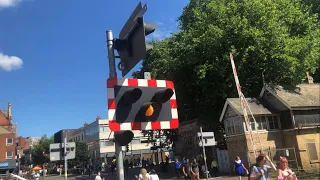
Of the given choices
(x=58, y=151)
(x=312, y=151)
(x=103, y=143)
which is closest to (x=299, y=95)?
(x=312, y=151)

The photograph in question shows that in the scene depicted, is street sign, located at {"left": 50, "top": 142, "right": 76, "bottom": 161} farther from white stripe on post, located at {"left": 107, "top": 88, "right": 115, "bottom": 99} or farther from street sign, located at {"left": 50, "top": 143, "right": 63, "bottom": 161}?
white stripe on post, located at {"left": 107, "top": 88, "right": 115, "bottom": 99}

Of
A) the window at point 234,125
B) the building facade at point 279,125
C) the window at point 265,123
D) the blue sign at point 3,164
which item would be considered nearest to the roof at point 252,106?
the building facade at point 279,125

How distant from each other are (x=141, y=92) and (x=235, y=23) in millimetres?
24876

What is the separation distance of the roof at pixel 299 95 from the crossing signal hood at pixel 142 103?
82.4ft

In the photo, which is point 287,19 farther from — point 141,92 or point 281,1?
point 141,92

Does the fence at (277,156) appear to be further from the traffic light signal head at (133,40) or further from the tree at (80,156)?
the tree at (80,156)

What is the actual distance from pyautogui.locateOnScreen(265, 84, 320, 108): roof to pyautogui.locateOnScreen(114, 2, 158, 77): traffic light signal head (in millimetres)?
25380

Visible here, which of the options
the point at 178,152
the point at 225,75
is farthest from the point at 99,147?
the point at 225,75

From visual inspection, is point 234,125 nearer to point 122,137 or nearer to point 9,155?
point 122,137

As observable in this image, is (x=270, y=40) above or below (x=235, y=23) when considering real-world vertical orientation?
below

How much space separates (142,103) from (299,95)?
27.3 meters

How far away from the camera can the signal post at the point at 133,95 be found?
4.35 m

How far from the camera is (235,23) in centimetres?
2769

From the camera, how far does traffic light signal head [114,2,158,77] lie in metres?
4.25
